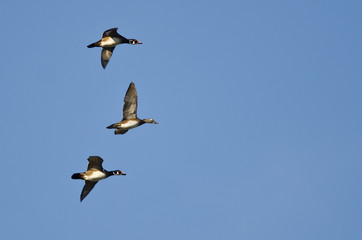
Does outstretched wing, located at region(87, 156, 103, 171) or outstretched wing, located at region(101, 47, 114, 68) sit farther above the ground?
Result: outstretched wing, located at region(101, 47, 114, 68)

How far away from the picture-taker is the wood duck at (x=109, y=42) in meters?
40.3


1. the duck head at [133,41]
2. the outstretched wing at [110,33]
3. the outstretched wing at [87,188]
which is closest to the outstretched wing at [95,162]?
the outstretched wing at [87,188]

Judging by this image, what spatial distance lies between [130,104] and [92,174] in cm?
501

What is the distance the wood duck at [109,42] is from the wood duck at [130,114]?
155 inches

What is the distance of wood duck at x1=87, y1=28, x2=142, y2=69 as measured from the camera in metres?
40.3

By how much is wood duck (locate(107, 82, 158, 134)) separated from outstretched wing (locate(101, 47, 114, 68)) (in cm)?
397

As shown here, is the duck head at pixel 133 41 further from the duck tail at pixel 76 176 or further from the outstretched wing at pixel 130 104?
the duck tail at pixel 76 176

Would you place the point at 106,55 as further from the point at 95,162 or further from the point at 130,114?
the point at 95,162

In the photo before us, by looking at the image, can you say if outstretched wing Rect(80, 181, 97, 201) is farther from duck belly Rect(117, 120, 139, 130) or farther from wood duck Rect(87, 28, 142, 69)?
wood duck Rect(87, 28, 142, 69)

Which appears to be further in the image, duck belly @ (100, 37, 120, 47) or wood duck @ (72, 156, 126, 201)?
duck belly @ (100, 37, 120, 47)

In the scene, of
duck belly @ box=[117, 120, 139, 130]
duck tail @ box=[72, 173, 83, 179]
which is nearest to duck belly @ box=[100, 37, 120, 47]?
duck belly @ box=[117, 120, 139, 130]

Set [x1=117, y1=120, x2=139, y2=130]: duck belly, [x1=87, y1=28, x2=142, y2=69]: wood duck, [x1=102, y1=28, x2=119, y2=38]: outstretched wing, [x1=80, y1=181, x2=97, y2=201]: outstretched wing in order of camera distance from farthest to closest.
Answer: [x1=87, y1=28, x2=142, y2=69]: wood duck
[x1=102, y1=28, x2=119, y2=38]: outstretched wing
[x1=117, y1=120, x2=139, y2=130]: duck belly
[x1=80, y1=181, x2=97, y2=201]: outstretched wing

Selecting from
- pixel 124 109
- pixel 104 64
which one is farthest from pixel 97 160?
pixel 104 64

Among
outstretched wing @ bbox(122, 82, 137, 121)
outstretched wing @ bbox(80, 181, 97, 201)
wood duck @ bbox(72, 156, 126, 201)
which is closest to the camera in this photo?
wood duck @ bbox(72, 156, 126, 201)
